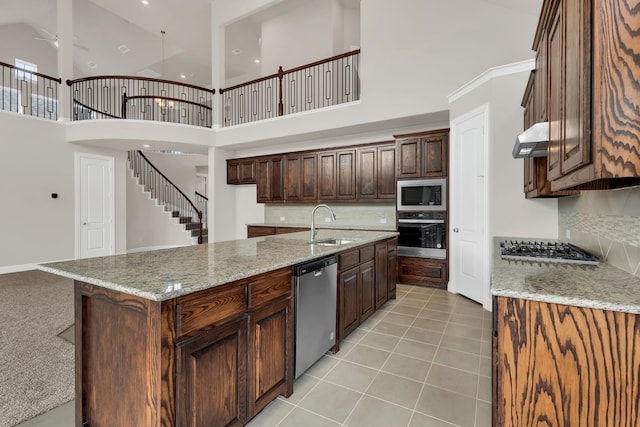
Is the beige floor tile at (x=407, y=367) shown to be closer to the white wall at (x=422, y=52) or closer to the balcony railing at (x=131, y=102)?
the white wall at (x=422, y=52)

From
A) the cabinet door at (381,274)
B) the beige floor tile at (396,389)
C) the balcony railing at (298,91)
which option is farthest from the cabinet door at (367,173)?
the beige floor tile at (396,389)

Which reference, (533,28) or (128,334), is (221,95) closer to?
(533,28)

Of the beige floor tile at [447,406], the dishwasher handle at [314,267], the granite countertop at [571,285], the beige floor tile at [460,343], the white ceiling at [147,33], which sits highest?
the white ceiling at [147,33]

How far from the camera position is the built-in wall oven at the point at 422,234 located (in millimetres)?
4554

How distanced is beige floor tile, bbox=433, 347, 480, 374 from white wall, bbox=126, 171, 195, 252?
795 cm

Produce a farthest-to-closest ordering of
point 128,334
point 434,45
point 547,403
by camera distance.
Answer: point 434,45
point 128,334
point 547,403

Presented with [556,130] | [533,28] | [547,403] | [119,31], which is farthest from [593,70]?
A: [119,31]

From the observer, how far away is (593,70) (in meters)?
1.03

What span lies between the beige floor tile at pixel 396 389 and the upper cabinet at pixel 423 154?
3.18m

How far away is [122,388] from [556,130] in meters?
2.45

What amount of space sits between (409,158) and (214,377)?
418cm

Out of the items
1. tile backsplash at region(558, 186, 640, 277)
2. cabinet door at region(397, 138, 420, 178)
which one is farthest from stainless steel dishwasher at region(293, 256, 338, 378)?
cabinet door at region(397, 138, 420, 178)

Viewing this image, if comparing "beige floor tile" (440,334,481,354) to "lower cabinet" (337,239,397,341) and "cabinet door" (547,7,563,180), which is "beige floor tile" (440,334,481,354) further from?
"cabinet door" (547,7,563,180)

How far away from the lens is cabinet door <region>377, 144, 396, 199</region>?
5.16m
